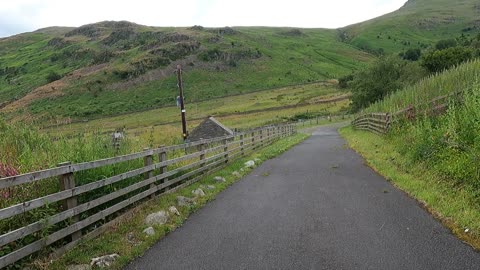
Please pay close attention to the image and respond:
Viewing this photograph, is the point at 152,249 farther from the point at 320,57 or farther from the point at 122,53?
the point at 320,57

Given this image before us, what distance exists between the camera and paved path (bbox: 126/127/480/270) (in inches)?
219

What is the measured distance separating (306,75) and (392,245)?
469 feet

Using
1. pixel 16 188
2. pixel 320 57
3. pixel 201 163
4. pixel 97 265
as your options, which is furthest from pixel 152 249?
pixel 320 57

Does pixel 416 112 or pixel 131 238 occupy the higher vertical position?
pixel 416 112

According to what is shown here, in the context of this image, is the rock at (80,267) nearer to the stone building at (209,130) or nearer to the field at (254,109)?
the stone building at (209,130)

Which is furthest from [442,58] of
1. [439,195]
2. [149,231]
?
[149,231]

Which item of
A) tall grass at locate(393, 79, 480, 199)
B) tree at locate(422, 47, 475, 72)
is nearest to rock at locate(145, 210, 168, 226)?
tall grass at locate(393, 79, 480, 199)

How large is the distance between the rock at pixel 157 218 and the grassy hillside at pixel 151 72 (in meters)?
91.3

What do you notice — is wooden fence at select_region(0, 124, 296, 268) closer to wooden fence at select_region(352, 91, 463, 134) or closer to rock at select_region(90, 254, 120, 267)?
rock at select_region(90, 254, 120, 267)

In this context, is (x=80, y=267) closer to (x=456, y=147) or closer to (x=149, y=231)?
(x=149, y=231)

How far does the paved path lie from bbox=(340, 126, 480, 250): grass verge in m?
0.19

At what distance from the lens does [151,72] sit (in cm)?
13475

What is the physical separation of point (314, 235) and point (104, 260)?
3.14 m

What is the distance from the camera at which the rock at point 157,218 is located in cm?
769
